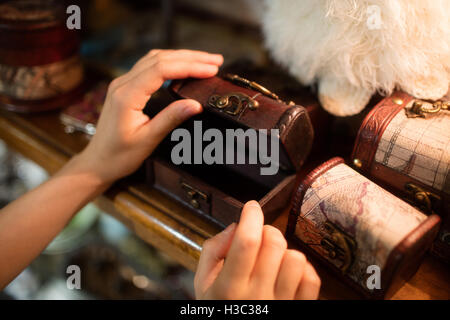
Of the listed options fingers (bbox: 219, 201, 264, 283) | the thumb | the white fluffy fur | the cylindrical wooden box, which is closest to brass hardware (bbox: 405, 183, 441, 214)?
the white fluffy fur

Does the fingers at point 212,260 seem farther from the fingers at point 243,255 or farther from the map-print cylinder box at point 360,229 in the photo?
the map-print cylinder box at point 360,229

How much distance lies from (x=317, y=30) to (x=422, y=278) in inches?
23.6

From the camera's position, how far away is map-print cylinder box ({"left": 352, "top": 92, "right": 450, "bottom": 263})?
652 millimetres

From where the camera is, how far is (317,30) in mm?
799

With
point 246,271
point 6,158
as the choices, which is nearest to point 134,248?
point 6,158

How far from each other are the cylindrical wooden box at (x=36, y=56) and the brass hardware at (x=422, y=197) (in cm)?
107

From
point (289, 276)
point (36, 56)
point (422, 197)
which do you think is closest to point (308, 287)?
point (289, 276)

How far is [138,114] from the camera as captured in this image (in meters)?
0.79

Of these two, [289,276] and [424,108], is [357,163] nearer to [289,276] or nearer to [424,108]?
[424,108]

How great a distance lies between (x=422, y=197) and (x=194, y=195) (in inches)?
19.4

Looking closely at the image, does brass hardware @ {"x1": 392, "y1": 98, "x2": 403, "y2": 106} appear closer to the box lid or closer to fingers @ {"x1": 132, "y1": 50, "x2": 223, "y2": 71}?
the box lid

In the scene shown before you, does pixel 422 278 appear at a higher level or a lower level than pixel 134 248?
higher

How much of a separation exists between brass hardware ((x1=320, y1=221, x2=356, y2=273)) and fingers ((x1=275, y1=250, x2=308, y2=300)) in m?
0.10
